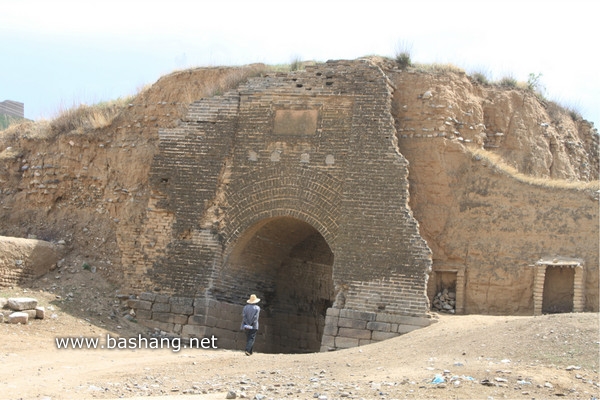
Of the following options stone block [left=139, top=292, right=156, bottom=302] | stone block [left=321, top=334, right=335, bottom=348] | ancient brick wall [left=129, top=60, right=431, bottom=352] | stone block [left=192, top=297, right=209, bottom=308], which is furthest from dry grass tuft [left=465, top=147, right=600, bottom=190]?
stone block [left=139, top=292, right=156, bottom=302]

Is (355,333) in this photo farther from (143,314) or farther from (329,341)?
(143,314)

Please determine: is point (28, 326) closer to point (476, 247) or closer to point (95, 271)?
point (95, 271)

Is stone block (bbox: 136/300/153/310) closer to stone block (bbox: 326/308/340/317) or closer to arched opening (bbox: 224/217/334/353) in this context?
arched opening (bbox: 224/217/334/353)

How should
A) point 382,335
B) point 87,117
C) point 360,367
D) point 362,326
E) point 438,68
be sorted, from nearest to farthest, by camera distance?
point 360,367 < point 382,335 < point 362,326 < point 438,68 < point 87,117

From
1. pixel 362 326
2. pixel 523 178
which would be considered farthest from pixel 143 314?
pixel 523 178

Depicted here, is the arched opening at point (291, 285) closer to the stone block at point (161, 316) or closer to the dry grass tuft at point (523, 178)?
the stone block at point (161, 316)

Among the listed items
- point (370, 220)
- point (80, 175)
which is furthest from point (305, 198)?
point (80, 175)

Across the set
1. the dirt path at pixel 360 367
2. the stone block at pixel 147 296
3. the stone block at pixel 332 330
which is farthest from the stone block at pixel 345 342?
the stone block at pixel 147 296

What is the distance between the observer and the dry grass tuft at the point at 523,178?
1603cm

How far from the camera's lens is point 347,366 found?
12695 millimetres

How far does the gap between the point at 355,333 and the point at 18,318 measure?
19.7 feet

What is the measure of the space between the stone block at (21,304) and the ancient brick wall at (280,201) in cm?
218

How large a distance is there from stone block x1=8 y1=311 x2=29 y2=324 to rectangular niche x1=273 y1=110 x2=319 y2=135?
5871mm

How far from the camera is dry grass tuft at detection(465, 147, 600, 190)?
16.0m
